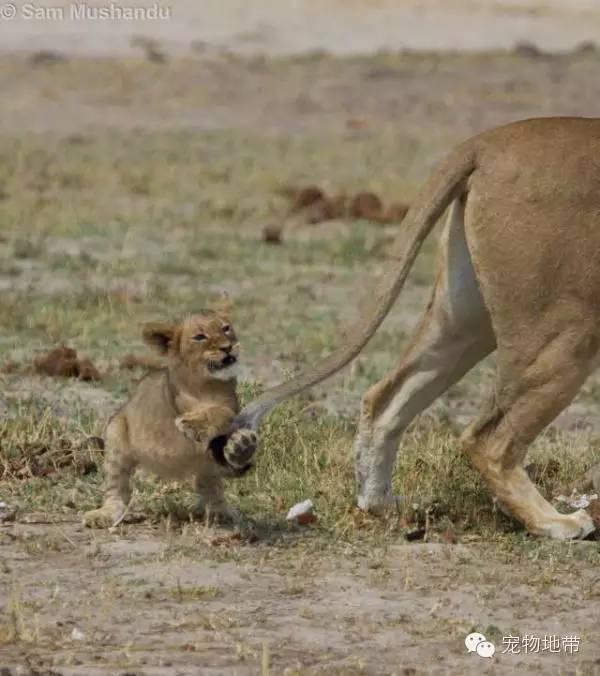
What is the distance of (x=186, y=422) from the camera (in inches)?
241

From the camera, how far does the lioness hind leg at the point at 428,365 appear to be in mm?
6734

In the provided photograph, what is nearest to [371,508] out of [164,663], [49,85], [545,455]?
[545,455]

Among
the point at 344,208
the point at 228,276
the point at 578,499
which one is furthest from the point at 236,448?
the point at 344,208

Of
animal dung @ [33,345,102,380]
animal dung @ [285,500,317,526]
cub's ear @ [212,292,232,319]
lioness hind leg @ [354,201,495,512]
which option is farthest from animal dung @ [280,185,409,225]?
cub's ear @ [212,292,232,319]

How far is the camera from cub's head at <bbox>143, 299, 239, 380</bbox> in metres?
6.18

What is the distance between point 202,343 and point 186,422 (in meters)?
0.24

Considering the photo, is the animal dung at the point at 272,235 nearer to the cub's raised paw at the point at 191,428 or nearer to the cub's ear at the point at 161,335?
the cub's ear at the point at 161,335

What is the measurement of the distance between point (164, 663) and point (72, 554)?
3.60 ft

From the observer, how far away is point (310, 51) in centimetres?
2369

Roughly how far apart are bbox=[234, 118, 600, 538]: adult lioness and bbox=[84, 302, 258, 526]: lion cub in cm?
12

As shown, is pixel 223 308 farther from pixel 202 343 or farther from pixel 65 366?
pixel 65 366

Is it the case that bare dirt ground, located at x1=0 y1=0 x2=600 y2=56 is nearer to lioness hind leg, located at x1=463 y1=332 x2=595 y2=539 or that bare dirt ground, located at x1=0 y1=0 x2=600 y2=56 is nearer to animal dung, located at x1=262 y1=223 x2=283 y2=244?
animal dung, located at x1=262 y1=223 x2=283 y2=244

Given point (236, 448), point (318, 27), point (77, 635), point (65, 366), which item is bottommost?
point (77, 635)

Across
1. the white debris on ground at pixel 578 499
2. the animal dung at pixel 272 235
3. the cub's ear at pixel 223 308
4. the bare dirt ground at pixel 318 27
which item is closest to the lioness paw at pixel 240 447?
the cub's ear at pixel 223 308
